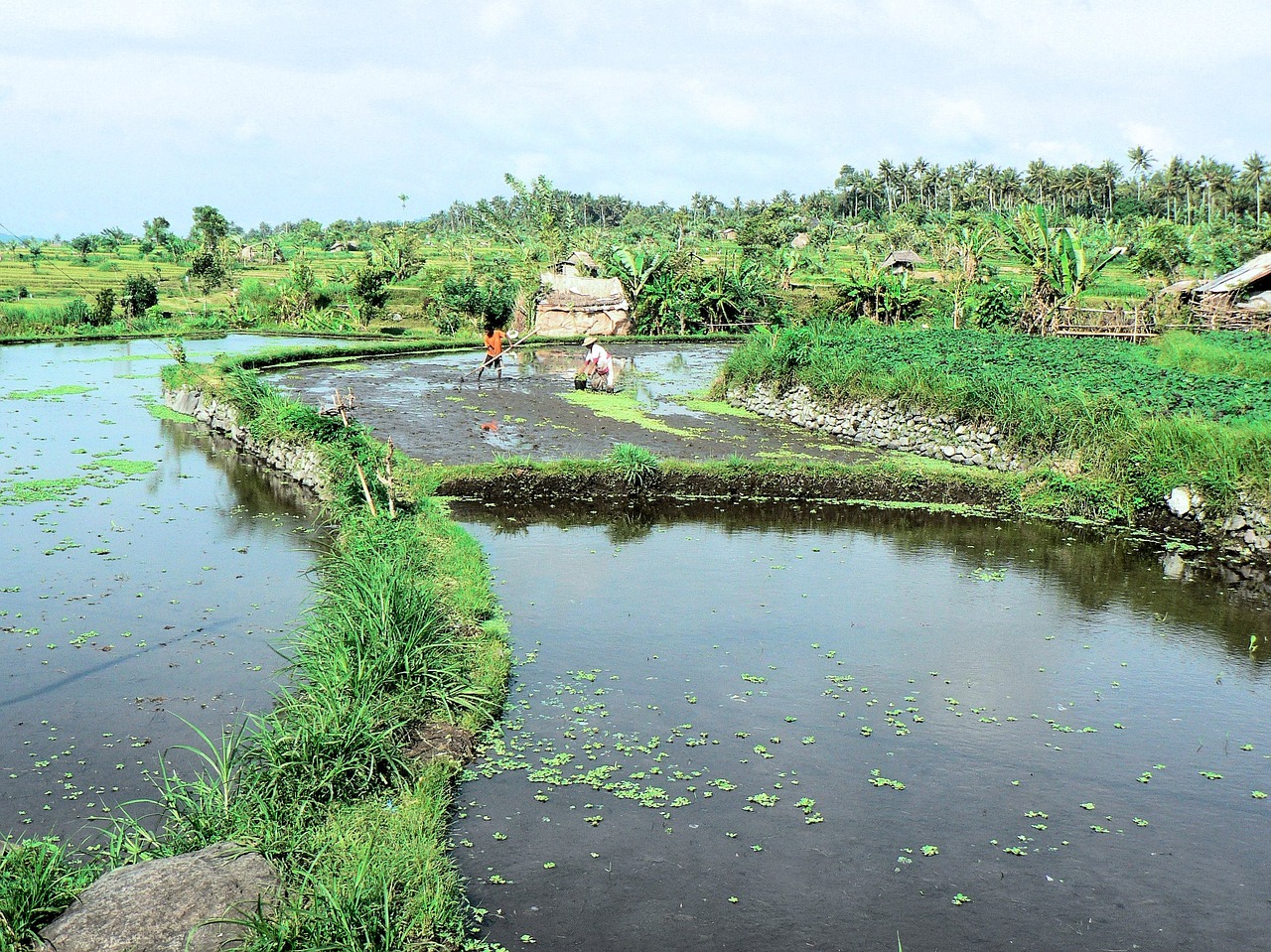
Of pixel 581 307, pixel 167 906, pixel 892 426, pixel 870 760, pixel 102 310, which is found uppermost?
pixel 581 307

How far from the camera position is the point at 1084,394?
1284 cm

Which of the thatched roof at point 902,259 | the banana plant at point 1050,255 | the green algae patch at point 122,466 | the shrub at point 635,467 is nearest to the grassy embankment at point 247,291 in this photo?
the thatched roof at point 902,259

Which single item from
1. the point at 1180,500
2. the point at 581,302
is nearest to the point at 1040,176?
the point at 581,302

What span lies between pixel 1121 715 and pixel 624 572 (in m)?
4.23

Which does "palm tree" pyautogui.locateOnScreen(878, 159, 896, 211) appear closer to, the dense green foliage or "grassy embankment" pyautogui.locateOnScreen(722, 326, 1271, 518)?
the dense green foliage

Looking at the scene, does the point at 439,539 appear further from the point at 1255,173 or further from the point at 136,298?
the point at 1255,173

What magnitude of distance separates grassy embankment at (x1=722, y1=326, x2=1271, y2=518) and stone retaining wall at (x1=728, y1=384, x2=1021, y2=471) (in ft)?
0.57

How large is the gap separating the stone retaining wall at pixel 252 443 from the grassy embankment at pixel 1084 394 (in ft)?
26.2

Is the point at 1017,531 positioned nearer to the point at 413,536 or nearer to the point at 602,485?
the point at 602,485

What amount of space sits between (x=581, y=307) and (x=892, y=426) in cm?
1751

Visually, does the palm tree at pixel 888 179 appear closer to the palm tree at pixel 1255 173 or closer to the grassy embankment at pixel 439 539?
the palm tree at pixel 1255 173

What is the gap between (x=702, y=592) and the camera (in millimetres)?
8922

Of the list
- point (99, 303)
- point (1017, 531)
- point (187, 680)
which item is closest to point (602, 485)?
point (1017, 531)

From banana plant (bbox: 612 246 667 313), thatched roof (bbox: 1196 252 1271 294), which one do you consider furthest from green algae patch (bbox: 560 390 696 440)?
thatched roof (bbox: 1196 252 1271 294)
